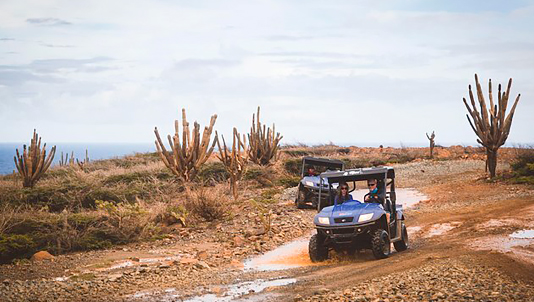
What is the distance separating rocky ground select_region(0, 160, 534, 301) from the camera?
9.18m

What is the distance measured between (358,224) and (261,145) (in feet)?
71.1

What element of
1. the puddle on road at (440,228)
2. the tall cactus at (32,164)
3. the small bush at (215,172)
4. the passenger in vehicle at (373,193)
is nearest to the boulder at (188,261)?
the passenger in vehicle at (373,193)

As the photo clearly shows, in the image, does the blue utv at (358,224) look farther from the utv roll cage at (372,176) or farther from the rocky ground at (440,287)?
the rocky ground at (440,287)

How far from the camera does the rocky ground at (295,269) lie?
30.1 ft

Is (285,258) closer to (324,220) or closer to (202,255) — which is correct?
(202,255)

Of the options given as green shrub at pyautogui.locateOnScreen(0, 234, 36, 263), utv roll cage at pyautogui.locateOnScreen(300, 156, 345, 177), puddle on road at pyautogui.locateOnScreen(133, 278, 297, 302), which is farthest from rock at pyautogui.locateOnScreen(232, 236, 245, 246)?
utv roll cage at pyautogui.locateOnScreen(300, 156, 345, 177)

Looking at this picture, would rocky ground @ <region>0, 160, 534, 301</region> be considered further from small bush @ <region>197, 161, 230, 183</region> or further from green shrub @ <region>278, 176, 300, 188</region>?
small bush @ <region>197, 161, 230, 183</region>

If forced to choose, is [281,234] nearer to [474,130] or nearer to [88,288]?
[88,288]

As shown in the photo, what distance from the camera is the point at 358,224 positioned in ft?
40.0

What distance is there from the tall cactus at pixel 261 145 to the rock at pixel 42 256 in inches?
758

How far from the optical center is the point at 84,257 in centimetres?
1448

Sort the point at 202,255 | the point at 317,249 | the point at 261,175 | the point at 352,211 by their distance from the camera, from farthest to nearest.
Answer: the point at 261,175 < the point at 202,255 < the point at 317,249 < the point at 352,211

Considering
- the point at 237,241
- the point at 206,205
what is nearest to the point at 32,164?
the point at 206,205

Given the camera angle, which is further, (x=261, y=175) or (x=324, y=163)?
(x=261, y=175)
